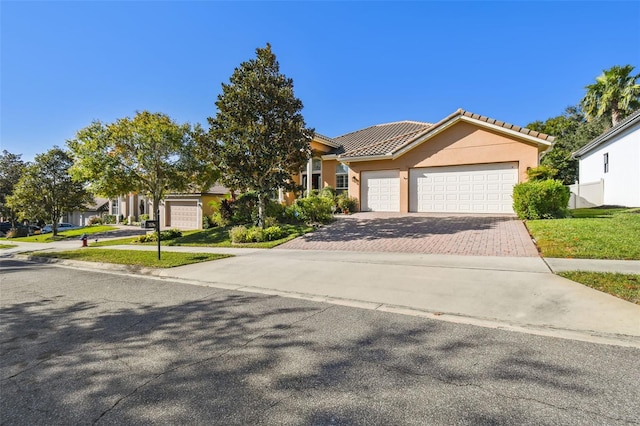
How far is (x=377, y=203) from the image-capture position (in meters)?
18.8

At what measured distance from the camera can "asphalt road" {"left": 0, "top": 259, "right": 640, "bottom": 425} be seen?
2.60 metres

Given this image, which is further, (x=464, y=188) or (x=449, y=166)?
(x=449, y=166)

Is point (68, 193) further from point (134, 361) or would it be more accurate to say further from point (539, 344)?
point (539, 344)

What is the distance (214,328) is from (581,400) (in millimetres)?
4061

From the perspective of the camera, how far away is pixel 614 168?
782 inches

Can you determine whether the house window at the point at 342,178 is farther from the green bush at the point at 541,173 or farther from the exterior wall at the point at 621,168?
the exterior wall at the point at 621,168

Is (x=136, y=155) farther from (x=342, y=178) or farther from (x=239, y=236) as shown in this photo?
(x=342, y=178)

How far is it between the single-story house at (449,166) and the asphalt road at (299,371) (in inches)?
494

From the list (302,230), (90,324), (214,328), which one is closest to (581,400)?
(214,328)

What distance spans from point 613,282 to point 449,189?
38.5 ft

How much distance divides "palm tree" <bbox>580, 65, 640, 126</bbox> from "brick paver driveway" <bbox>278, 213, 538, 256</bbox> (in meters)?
20.3

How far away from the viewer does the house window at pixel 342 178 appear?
21078 millimetres

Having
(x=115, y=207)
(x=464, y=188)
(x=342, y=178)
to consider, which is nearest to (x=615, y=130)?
(x=464, y=188)

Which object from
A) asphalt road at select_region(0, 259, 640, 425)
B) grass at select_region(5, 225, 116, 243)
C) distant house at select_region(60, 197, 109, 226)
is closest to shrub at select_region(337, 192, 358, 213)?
asphalt road at select_region(0, 259, 640, 425)
